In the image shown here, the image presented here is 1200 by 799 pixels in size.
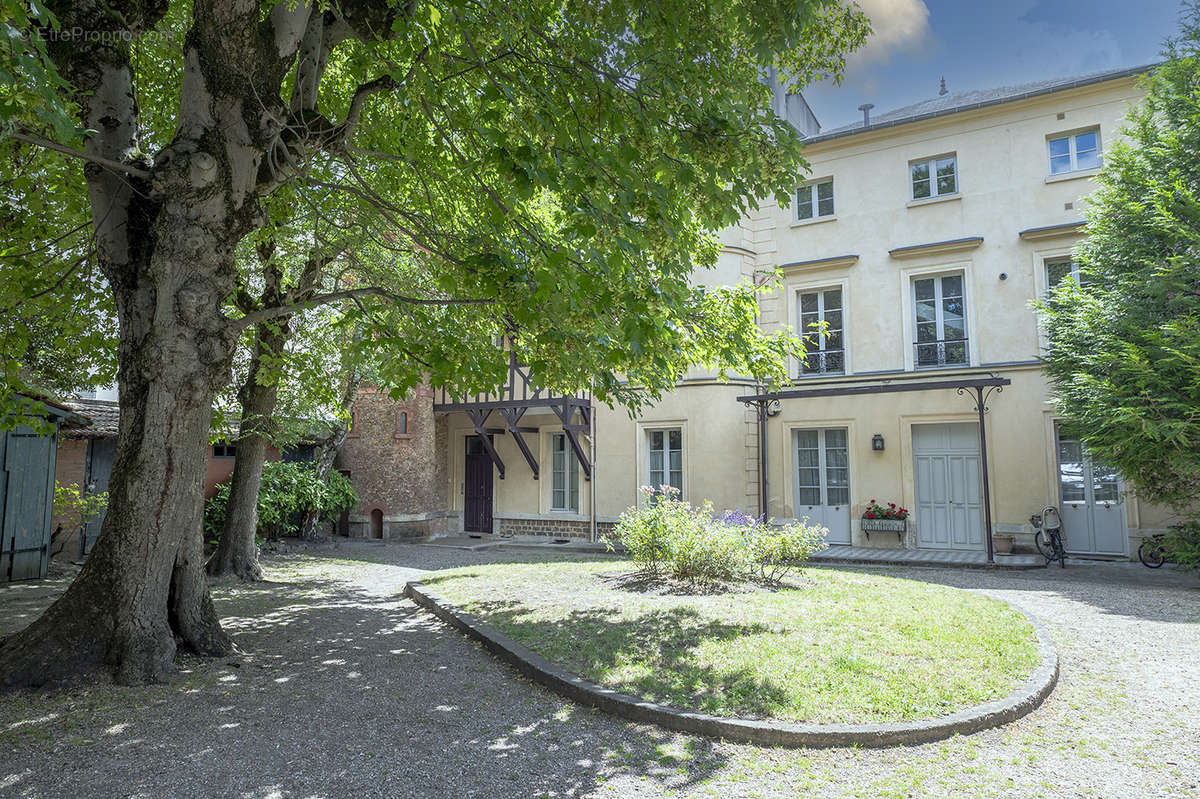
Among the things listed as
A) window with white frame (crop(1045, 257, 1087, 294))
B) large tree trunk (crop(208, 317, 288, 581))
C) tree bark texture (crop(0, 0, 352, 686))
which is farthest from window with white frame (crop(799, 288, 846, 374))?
tree bark texture (crop(0, 0, 352, 686))

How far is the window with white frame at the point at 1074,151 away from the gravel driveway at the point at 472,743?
10.8 metres

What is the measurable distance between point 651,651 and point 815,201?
13194 mm

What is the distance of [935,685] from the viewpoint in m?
4.63

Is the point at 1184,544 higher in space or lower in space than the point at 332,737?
higher

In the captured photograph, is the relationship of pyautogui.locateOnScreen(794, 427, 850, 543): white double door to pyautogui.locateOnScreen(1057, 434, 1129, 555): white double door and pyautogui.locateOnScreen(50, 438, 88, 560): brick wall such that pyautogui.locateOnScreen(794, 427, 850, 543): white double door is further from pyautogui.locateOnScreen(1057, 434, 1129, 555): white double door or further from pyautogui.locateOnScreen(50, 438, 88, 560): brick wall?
pyautogui.locateOnScreen(50, 438, 88, 560): brick wall

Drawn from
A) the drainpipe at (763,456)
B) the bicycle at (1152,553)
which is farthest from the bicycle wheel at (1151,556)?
the drainpipe at (763,456)

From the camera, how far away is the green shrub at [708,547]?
877 cm

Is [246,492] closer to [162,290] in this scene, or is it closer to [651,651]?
[162,290]

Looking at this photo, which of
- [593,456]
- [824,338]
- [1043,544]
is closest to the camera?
[1043,544]

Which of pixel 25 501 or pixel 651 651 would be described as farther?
pixel 25 501

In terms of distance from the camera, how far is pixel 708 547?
8719 millimetres

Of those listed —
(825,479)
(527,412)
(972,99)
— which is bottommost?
(825,479)

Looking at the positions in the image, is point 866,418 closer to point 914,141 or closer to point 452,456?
point 914,141

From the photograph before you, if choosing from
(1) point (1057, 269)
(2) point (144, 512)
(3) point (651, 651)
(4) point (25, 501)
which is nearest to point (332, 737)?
(2) point (144, 512)
